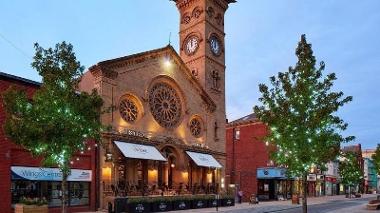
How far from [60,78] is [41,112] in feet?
6.42

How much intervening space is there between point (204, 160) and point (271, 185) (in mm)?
25296

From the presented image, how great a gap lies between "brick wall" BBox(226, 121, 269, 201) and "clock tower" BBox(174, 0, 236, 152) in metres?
14.0

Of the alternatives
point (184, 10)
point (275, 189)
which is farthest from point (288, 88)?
point (275, 189)

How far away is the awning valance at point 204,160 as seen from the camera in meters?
45.1

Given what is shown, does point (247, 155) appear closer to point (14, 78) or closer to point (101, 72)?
point (101, 72)

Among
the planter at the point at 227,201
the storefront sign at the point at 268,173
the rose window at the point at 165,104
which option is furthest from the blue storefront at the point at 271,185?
the rose window at the point at 165,104

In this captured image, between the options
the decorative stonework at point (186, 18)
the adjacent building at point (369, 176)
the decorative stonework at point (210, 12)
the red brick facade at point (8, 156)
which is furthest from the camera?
the adjacent building at point (369, 176)

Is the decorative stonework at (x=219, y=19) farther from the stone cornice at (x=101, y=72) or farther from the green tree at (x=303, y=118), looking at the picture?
the green tree at (x=303, y=118)

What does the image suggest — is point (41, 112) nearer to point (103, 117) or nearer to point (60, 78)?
point (60, 78)

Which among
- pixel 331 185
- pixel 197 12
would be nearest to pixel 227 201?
pixel 197 12

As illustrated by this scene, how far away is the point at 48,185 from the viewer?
103ft

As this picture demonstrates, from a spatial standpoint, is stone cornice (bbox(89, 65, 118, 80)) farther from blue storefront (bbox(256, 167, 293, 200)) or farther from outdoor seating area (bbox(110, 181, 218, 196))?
blue storefront (bbox(256, 167, 293, 200))

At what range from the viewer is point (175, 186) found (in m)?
44.1

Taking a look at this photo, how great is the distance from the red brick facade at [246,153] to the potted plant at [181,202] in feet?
87.3
